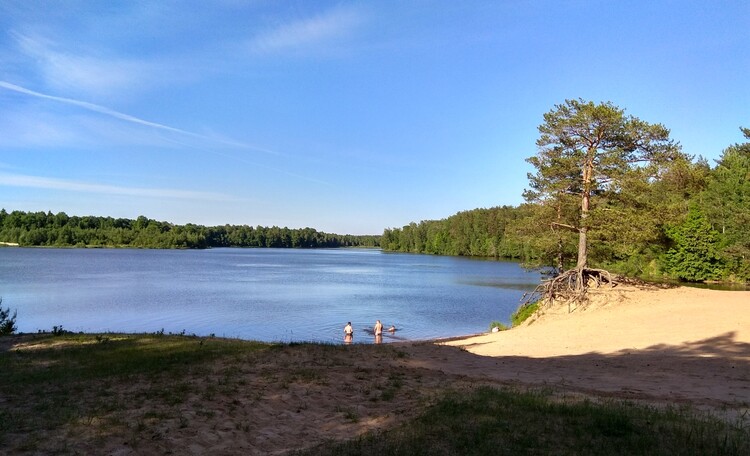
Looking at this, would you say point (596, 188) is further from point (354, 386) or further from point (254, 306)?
point (254, 306)

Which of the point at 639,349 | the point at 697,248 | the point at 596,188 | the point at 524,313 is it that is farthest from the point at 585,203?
the point at 697,248

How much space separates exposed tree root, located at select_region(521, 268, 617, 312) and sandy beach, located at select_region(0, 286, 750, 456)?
7232 mm

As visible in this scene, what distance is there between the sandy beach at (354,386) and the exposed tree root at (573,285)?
7232 mm

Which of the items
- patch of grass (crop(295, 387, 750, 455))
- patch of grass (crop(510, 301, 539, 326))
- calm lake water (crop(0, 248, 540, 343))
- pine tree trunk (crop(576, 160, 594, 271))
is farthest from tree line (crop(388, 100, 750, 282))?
patch of grass (crop(295, 387, 750, 455))

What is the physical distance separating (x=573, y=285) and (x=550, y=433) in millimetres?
21841

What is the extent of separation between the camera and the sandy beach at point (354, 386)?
631 cm

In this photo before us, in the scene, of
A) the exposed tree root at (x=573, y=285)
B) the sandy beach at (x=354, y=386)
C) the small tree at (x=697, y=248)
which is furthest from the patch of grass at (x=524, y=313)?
the small tree at (x=697, y=248)

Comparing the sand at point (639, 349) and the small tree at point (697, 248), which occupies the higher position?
the small tree at point (697, 248)

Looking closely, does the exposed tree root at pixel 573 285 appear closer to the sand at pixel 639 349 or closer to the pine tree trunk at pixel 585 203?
the pine tree trunk at pixel 585 203

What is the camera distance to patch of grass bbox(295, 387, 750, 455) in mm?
5422

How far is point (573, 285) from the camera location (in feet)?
86.0

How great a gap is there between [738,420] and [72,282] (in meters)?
58.3

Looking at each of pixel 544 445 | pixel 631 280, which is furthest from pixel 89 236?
pixel 544 445

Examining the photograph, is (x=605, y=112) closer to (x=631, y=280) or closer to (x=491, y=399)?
(x=631, y=280)
